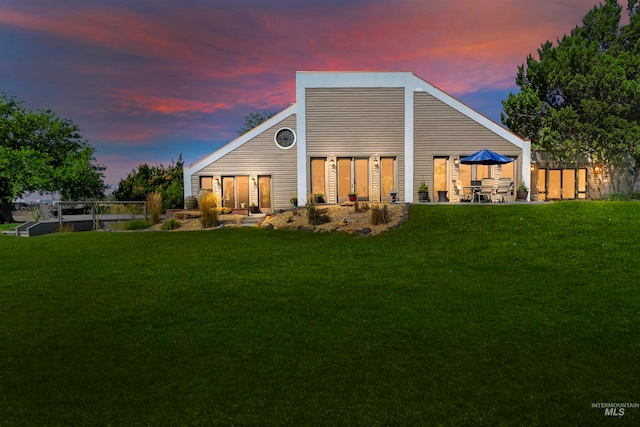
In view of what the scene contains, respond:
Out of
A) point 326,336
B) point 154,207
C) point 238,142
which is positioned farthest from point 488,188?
point 326,336

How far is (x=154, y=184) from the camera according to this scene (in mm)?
25109

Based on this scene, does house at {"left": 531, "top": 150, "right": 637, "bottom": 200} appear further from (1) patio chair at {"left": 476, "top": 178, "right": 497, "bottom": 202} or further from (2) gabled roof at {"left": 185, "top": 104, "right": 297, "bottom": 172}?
(2) gabled roof at {"left": 185, "top": 104, "right": 297, "bottom": 172}

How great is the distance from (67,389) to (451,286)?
5.85 meters

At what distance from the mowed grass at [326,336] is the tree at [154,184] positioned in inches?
484

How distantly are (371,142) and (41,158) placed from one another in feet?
68.3

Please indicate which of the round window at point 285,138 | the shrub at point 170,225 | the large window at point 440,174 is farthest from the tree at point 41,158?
the large window at point 440,174

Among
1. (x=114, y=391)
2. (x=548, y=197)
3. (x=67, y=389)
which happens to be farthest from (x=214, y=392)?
(x=548, y=197)

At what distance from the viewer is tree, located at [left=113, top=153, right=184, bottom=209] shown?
22766 millimetres

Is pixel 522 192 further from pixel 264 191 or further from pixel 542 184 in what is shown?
pixel 264 191

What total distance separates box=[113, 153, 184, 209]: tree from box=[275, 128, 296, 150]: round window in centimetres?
631

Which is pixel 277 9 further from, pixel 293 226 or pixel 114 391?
pixel 114 391

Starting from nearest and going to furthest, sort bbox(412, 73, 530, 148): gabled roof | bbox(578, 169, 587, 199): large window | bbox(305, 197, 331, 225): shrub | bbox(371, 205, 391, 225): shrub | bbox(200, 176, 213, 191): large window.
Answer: bbox(371, 205, 391, 225): shrub < bbox(305, 197, 331, 225): shrub < bbox(412, 73, 530, 148): gabled roof < bbox(200, 176, 213, 191): large window < bbox(578, 169, 587, 199): large window

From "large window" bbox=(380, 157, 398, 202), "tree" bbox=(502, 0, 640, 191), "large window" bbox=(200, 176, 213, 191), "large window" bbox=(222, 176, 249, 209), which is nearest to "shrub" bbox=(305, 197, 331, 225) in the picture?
"large window" bbox=(380, 157, 398, 202)

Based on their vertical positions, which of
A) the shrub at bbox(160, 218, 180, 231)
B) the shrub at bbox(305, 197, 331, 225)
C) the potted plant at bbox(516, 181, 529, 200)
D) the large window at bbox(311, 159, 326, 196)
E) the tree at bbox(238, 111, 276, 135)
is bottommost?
the shrub at bbox(160, 218, 180, 231)
